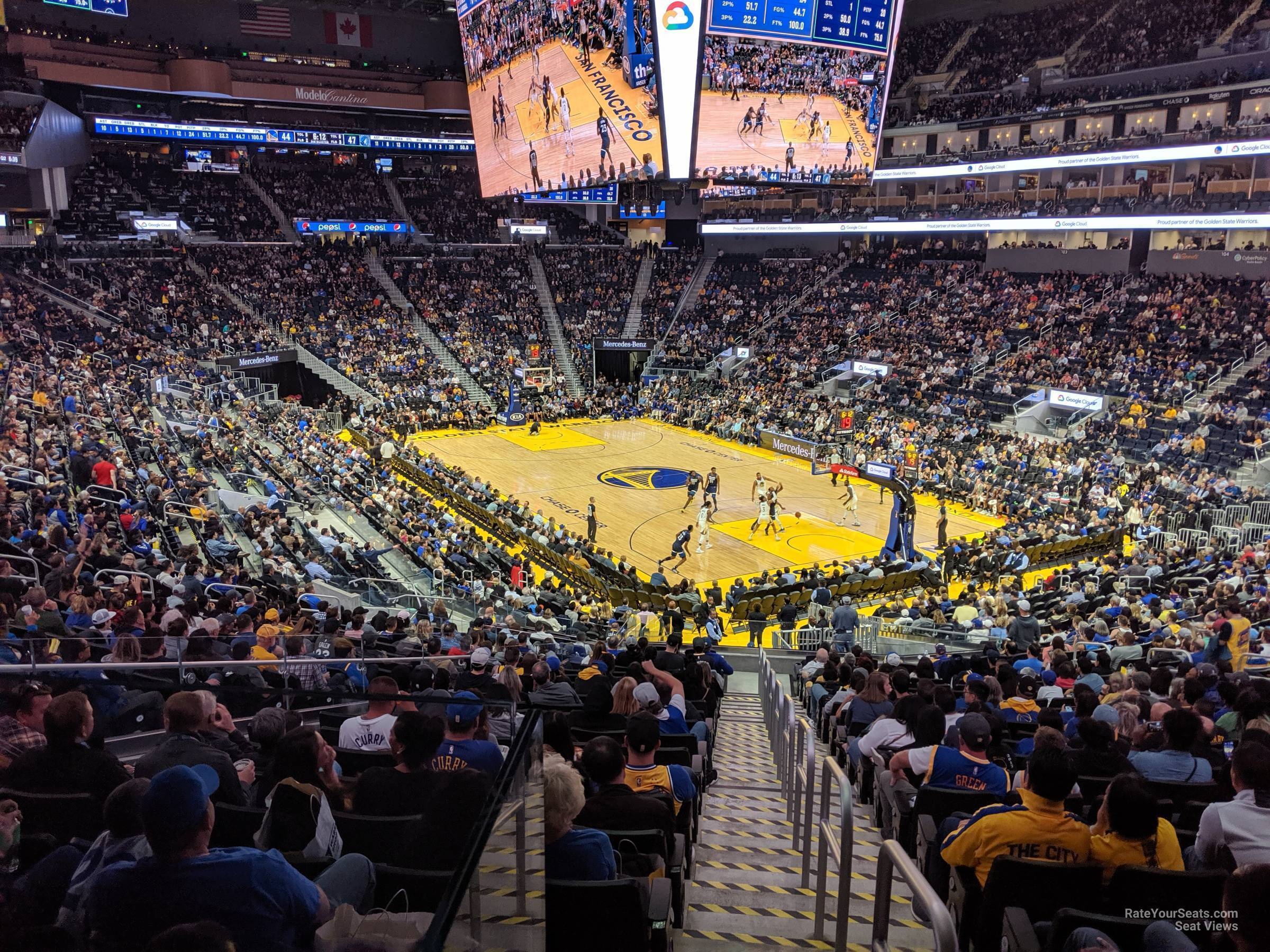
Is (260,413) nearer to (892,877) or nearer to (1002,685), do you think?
(1002,685)

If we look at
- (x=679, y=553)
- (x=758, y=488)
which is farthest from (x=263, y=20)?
Result: (x=679, y=553)

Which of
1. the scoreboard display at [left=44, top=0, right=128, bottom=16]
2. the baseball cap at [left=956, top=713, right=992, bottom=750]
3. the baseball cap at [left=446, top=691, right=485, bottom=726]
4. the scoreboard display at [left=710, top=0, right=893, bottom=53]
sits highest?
the scoreboard display at [left=44, top=0, right=128, bottom=16]

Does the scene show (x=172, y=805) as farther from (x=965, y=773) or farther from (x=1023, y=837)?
(x=965, y=773)

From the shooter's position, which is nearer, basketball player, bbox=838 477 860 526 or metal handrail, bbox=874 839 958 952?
metal handrail, bbox=874 839 958 952

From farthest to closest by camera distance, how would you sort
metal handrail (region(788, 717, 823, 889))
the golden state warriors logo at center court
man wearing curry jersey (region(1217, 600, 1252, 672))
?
the golden state warriors logo at center court → man wearing curry jersey (region(1217, 600, 1252, 672)) → metal handrail (region(788, 717, 823, 889))

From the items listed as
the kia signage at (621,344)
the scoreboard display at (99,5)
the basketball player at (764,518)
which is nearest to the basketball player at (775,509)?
the basketball player at (764,518)

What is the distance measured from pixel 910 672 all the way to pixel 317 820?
8.99m

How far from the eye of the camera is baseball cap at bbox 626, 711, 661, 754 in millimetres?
5020

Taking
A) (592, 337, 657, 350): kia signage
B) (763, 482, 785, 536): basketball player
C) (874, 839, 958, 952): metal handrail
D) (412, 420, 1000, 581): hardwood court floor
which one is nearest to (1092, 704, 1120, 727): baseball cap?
(874, 839, 958, 952): metal handrail

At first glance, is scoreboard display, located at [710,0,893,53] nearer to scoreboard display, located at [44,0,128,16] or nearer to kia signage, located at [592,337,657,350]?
kia signage, located at [592,337,657,350]

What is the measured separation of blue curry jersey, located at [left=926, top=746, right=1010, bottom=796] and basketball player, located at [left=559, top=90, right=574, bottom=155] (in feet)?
86.8

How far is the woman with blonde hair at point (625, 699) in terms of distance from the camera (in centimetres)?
671

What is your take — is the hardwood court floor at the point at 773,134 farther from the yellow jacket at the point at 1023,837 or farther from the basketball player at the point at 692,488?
the yellow jacket at the point at 1023,837

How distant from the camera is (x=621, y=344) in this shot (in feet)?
155
